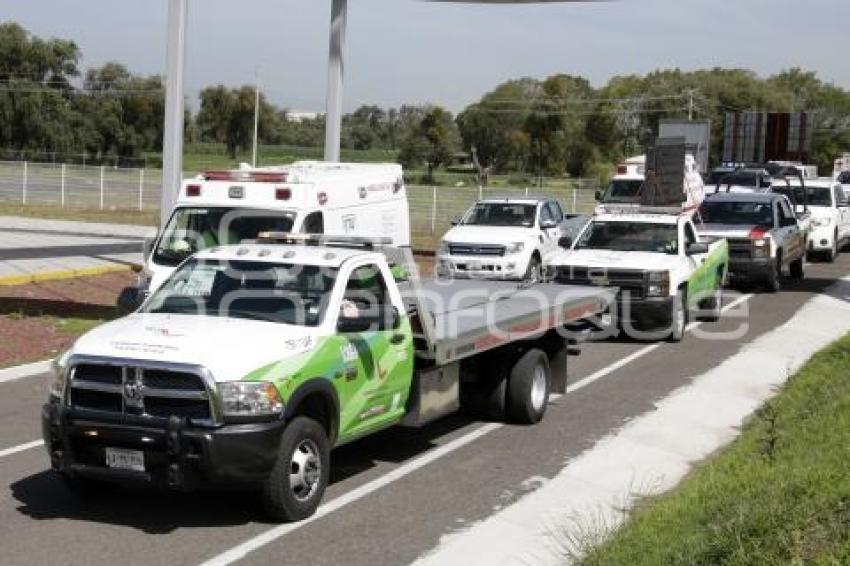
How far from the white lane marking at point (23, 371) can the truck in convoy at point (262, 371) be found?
14.3ft

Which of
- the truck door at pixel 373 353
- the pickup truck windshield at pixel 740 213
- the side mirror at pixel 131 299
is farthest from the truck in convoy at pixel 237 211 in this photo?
the pickup truck windshield at pixel 740 213

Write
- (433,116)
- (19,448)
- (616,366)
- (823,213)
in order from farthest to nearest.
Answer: (433,116) → (823,213) → (616,366) → (19,448)

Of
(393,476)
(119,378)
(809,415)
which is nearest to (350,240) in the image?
(393,476)

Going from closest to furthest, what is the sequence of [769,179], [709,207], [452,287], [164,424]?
1. [164,424]
2. [452,287]
3. [709,207]
4. [769,179]

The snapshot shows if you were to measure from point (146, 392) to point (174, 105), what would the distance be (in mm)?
11254

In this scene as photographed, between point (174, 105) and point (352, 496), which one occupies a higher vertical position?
point (174, 105)

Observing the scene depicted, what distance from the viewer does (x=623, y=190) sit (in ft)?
89.6

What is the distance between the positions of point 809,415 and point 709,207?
46.3ft

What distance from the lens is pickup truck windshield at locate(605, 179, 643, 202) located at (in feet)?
87.8

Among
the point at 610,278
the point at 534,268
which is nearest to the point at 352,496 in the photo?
the point at 610,278

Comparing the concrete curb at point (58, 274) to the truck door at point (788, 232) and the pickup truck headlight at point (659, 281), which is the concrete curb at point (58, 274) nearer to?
the pickup truck headlight at point (659, 281)

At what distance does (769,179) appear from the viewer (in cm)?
3136

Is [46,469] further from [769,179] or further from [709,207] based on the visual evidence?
[769,179]

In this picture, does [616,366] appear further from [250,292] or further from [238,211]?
[250,292]
